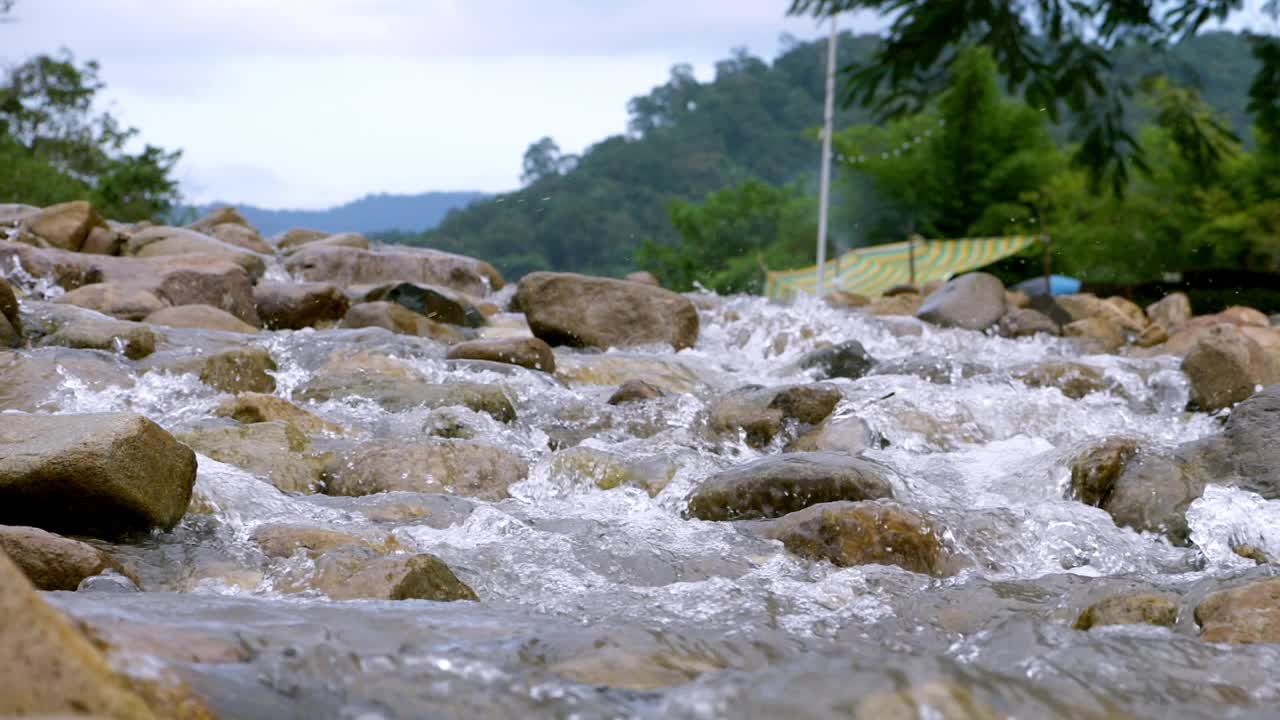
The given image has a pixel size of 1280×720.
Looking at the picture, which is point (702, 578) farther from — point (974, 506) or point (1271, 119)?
point (1271, 119)

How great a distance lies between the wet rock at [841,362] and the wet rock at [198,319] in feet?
12.8

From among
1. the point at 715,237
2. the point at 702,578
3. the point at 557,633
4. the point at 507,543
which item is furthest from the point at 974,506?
the point at 715,237

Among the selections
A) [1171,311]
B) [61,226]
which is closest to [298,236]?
[61,226]

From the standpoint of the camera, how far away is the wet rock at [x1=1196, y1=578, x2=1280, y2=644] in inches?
114

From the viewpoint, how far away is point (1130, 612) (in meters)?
3.17

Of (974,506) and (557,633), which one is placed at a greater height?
(557,633)

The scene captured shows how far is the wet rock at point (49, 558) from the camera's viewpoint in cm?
323

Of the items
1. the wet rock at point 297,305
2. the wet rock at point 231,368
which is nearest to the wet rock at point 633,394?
the wet rock at point 231,368

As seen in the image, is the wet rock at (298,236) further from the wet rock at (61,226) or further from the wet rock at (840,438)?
the wet rock at (840,438)

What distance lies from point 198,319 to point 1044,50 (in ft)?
20.1

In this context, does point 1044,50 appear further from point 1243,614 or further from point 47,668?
point 47,668

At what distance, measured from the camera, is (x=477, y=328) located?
33.3 ft

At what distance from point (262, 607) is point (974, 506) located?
314cm

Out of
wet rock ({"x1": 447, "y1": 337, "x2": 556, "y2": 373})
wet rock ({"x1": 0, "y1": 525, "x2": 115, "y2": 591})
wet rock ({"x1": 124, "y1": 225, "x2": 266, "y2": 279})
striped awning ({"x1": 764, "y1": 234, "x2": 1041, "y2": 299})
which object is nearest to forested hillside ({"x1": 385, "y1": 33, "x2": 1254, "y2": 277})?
striped awning ({"x1": 764, "y1": 234, "x2": 1041, "y2": 299})
